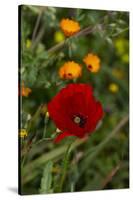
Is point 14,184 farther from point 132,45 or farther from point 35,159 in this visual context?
point 132,45

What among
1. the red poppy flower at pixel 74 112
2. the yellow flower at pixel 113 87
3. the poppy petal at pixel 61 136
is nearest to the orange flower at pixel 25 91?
the red poppy flower at pixel 74 112

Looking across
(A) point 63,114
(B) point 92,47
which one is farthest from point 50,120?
→ (B) point 92,47

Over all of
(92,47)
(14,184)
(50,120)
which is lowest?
(14,184)

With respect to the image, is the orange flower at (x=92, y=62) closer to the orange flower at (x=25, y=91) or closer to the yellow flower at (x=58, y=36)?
the yellow flower at (x=58, y=36)

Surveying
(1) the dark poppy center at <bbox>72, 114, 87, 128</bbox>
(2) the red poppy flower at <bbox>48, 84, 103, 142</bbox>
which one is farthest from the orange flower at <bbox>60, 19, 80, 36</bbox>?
(1) the dark poppy center at <bbox>72, 114, 87, 128</bbox>

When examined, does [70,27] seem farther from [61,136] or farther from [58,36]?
[61,136]

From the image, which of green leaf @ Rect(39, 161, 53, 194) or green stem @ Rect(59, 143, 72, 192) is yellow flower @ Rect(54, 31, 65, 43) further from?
green leaf @ Rect(39, 161, 53, 194)

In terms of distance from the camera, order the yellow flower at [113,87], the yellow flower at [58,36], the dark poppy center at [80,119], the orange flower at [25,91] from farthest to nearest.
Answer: the yellow flower at [113,87]
the yellow flower at [58,36]
the orange flower at [25,91]
the dark poppy center at [80,119]

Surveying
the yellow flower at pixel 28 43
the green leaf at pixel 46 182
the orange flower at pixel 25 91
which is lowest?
the green leaf at pixel 46 182
